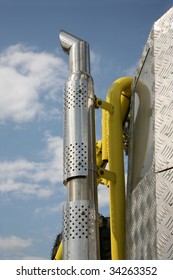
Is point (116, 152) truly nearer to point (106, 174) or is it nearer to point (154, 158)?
point (106, 174)

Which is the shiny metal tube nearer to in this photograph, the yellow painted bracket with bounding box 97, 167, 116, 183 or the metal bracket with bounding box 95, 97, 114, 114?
the metal bracket with bounding box 95, 97, 114, 114

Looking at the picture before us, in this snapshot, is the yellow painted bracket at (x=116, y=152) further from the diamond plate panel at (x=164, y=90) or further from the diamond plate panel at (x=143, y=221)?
the diamond plate panel at (x=164, y=90)

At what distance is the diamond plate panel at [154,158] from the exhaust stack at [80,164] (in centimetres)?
49

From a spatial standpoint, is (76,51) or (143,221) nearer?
(143,221)

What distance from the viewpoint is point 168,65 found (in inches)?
218

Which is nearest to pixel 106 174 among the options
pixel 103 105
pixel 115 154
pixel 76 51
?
pixel 115 154

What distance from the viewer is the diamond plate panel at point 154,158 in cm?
491

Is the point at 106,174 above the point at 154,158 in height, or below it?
above

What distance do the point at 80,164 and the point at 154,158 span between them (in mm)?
913

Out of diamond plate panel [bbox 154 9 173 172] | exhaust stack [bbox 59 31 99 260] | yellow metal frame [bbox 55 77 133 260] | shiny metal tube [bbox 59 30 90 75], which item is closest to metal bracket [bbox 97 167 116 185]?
yellow metal frame [bbox 55 77 133 260]

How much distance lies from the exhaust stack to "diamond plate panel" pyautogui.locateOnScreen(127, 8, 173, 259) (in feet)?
1.60

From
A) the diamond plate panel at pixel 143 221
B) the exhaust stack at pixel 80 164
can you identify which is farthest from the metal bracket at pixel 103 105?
the diamond plate panel at pixel 143 221

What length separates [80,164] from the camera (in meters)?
5.70
